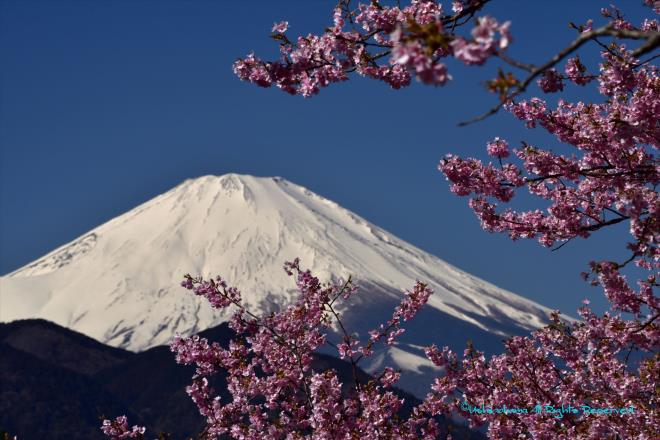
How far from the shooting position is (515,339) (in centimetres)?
1247

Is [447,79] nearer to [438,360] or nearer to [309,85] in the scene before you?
[309,85]

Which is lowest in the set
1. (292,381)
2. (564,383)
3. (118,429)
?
(118,429)

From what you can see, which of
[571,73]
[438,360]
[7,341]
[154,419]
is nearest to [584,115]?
[571,73]

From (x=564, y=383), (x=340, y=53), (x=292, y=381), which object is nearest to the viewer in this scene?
(x=340, y=53)

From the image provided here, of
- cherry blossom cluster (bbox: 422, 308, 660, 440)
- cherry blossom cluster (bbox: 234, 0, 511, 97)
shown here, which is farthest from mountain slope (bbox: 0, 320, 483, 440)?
cherry blossom cluster (bbox: 234, 0, 511, 97)

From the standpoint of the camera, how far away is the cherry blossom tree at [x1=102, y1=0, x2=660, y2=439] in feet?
25.5

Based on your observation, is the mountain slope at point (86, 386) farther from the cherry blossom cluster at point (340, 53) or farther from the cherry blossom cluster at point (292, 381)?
the cherry blossom cluster at point (340, 53)

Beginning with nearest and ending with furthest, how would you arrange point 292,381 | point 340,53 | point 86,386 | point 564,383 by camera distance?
point 340,53 → point 564,383 → point 292,381 → point 86,386

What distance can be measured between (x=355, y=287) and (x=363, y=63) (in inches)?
194

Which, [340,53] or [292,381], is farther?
[292,381]

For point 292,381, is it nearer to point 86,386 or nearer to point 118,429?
point 118,429

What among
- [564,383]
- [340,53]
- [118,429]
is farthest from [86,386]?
[340,53]

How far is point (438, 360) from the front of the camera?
13.0 metres

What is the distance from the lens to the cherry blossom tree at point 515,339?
7758mm
